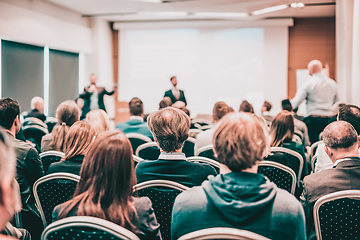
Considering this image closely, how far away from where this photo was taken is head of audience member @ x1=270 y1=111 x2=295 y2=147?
9.97ft

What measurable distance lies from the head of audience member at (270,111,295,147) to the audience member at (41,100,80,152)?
1.87 m

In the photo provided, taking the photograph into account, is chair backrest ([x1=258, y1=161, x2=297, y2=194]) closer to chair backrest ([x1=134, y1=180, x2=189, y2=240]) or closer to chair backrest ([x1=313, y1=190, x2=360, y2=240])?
chair backrest ([x1=313, y1=190, x2=360, y2=240])

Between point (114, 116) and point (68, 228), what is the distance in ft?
31.0

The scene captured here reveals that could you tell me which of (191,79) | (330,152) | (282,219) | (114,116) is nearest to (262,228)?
(282,219)

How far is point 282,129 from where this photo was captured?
305cm

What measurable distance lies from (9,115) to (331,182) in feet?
7.53

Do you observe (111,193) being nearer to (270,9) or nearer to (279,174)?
(279,174)

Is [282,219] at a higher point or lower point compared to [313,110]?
lower

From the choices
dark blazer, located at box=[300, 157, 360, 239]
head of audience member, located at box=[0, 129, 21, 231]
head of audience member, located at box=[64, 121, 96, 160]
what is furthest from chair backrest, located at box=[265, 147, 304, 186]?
head of audience member, located at box=[0, 129, 21, 231]

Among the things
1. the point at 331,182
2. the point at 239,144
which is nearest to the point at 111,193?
the point at 239,144

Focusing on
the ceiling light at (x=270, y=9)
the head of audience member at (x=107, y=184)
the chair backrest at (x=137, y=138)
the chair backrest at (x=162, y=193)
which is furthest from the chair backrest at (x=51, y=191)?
the ceiling light at (x=270, y=9)

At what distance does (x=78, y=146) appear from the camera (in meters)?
2.18

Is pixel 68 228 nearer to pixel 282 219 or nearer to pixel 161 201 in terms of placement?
pixel 161 201

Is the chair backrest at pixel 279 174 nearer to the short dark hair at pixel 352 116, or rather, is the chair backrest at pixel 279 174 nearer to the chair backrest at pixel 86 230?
the short dark hair at pixel 352 116
